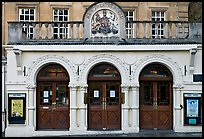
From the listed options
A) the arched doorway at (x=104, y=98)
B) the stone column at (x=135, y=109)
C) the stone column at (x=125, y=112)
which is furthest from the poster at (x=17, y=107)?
the stone column at (x=135, y=109)

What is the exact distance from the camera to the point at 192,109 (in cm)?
1516

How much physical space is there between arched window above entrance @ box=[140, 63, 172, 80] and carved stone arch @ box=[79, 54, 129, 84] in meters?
0.89

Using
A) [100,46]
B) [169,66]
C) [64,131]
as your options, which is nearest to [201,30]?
[169,66]

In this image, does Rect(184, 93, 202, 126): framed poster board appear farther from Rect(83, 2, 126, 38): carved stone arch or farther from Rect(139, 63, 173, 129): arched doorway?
Rect(83, 2, 126, 38): carved stone arch

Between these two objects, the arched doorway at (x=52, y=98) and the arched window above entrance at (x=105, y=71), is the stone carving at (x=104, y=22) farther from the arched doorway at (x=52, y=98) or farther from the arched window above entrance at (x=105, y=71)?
the arched doorway at (x=52, y=98)

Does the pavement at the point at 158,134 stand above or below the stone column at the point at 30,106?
below

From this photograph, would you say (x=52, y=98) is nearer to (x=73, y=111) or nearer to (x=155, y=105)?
(x=73, y=111)

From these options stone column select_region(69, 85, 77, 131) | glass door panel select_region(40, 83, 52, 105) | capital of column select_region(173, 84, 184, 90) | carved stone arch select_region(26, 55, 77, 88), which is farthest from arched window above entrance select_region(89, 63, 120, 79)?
capital of column select_region(173, 84, 184, 90)

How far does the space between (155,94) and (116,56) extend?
251cm

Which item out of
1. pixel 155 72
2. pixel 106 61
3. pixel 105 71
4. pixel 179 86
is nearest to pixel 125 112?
pixel 105 71

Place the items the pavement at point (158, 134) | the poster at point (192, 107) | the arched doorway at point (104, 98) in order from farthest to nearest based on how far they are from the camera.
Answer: the arched doorway at point (104, 98) → the poster at point (192, 107) → the pavement at point (158, 134)

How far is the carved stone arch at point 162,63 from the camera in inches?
597

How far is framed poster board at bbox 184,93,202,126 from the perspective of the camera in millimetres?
15156

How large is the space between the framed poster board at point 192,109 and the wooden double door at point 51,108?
5380 millimetres
